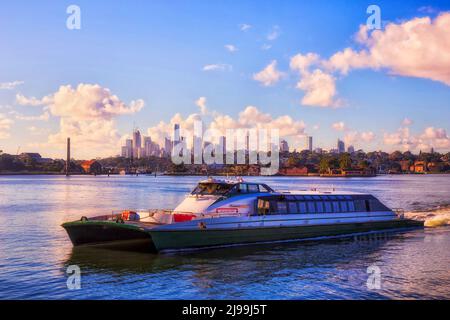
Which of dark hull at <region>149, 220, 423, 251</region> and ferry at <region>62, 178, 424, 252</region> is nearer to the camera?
dark hull at <region>149, 220, 423, 251</region>

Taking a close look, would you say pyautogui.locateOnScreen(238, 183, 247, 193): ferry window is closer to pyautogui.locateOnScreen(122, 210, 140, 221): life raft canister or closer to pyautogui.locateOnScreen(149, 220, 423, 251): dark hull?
pyautogui.locateOnScreen(149, 220, 423, 251): dark hull

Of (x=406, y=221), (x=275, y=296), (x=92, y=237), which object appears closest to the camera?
(x=275, y=296)

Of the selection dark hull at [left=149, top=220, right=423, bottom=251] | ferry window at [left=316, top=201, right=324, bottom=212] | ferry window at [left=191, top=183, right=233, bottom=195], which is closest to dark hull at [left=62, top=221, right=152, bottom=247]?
dark hull at [left=149, top=220, right=423, bottom=251]

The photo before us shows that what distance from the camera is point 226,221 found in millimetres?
30969

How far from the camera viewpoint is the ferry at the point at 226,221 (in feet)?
95.7

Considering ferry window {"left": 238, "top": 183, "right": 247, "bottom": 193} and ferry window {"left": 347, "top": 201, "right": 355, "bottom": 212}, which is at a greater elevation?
ferry window {"left": 238, "top": 183, "right": 247, "bottom": 193}

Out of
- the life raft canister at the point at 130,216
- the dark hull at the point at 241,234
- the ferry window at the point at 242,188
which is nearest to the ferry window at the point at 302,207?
the dark hull at the point at 241,234

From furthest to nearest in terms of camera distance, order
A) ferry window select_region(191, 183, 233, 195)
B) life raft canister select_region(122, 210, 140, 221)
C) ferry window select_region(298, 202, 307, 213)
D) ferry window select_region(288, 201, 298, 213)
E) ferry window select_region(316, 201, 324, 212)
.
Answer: ferry window select_region(316, 201, 324, 212), ferry window select_region(298, 202, 307, 213), ferry window select_region(288, 201, 298, 213), ferry window select_region(191, 183, 233, 195), life raft canister select_region(122, 210, 140, 221)

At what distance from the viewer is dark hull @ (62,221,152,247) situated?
3036cm

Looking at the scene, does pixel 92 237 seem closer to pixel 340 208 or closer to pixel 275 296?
pixel 275 296

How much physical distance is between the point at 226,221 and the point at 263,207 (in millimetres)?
3444
